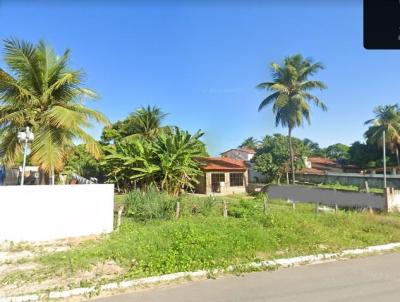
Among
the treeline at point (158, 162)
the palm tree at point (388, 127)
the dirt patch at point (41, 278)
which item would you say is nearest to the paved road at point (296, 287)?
the dirt patch at point (41, 278)

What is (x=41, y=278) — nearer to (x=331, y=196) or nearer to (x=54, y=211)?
(x=54, y=211)

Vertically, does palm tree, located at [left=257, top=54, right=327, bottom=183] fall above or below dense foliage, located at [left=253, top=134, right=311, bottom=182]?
above

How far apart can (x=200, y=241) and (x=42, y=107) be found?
24.9 feet

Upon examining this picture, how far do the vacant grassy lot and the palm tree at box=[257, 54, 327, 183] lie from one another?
1802 centimetres

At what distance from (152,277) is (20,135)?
6.98 metres

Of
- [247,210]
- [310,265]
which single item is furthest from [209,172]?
[310,265]

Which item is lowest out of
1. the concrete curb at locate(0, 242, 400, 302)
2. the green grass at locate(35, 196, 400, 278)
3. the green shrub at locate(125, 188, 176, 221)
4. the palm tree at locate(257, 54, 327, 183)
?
the concrete curb at locate(0, 242, 400, 302)

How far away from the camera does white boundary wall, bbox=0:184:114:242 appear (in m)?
8.19

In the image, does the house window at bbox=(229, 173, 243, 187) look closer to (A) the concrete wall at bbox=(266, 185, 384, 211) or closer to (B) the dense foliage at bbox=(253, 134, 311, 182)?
(A) the concrete wall at bbox=(266, 185, 384, 211)

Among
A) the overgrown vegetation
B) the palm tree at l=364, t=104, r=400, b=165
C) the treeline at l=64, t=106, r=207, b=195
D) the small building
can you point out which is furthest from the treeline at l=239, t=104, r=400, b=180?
the overgrown vegetation

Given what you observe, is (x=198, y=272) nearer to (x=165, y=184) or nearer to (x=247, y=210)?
(x=247, y=210)

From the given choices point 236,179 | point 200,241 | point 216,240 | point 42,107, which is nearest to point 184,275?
point 200,241

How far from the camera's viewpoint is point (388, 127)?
37.4 m

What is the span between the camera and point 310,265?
715 cm
